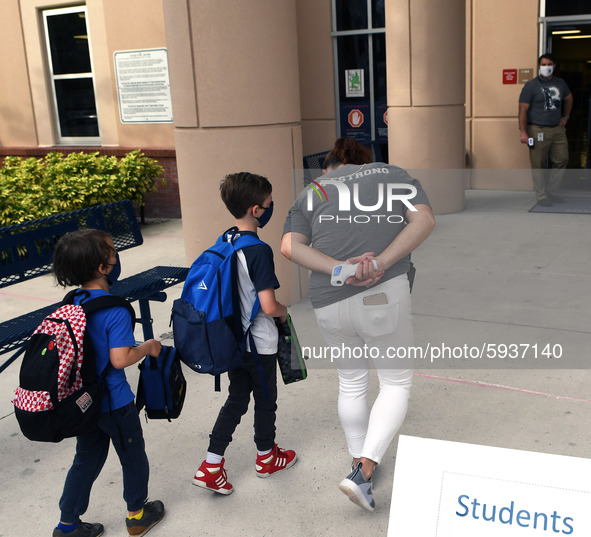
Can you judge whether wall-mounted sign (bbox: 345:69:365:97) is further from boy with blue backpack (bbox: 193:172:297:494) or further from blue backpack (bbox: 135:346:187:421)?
blue backpack (bbox: 135:346:187:421)

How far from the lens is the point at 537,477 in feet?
6.08

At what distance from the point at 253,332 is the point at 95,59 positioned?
9.64m

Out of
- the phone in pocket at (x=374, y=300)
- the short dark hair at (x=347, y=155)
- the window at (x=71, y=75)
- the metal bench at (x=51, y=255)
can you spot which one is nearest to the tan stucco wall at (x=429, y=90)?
the metal bench at (x=51, y=255)

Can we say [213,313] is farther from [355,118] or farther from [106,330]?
[355,118]

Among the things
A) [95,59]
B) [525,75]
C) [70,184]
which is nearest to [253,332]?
[70,184]

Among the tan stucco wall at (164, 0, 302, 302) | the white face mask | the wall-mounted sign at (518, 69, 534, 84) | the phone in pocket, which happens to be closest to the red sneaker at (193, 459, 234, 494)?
the phone in pocket

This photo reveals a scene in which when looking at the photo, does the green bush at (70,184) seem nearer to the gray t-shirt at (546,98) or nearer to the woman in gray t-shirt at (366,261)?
the gray t-shirt at (546,98)

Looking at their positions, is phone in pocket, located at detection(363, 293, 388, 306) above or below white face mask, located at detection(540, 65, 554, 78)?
below

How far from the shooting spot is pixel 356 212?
10.1 feet

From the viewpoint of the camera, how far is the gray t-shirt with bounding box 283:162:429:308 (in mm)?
3078

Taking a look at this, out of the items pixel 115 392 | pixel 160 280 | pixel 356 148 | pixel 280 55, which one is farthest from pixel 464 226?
pixel 115 392

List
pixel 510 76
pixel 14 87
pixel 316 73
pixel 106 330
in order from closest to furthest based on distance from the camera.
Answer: pixel 106 330 < pixel 510 76 < pixel 14 87 < pixel 316 73

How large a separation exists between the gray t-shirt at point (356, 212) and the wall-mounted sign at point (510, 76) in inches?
361

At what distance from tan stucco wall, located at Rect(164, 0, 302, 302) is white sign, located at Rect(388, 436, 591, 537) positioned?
4133mm
